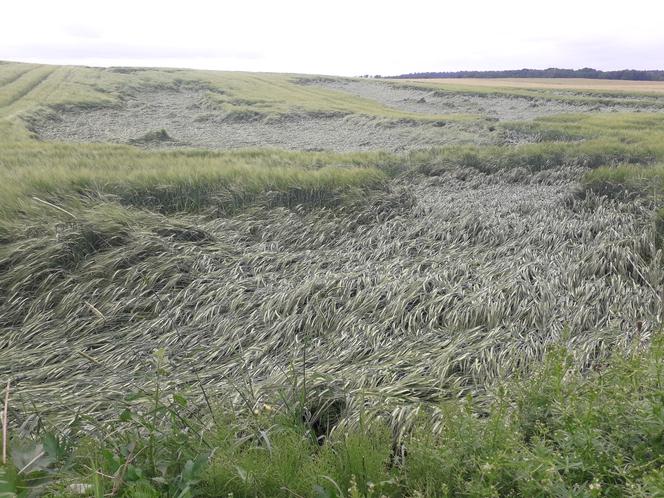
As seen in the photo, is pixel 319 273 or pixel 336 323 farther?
pixel 319 273

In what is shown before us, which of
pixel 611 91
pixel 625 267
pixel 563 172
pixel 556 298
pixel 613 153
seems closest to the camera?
pixel 556 298

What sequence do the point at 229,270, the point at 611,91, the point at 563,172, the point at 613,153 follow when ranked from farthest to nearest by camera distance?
the point at 611,91
the point at 613,153
the point at 563,172
the point at 229,270

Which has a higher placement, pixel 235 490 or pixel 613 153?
pixel 613 153

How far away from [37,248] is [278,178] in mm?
3716

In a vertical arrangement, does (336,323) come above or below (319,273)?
below

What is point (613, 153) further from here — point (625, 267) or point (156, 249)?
point (156, 249)

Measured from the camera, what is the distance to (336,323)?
460cm

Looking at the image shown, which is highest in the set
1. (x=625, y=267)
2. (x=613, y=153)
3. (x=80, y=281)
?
(x=613, y=153)

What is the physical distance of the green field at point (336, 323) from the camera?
2.35 m

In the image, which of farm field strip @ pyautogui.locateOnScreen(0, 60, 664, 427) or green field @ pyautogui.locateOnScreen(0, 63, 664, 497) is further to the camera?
farm field strip @ pyautogui.locateOnScreen(0, 60, 664, 427)

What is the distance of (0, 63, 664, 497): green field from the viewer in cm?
235

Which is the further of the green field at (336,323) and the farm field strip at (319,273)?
the farm field strip at (319,273)

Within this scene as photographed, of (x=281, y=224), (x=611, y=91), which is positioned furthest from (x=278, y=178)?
(x=611, y=91)

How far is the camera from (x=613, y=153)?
9945mm
